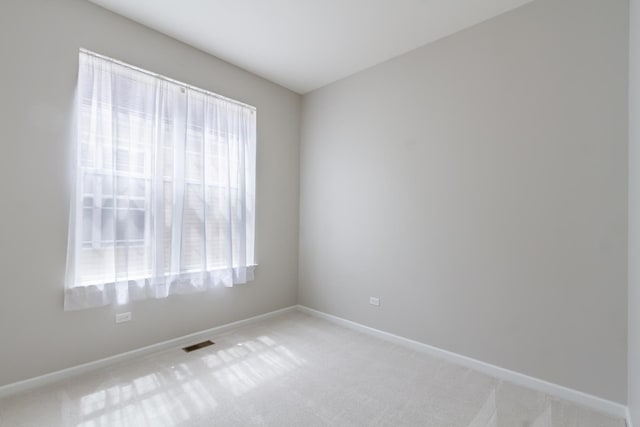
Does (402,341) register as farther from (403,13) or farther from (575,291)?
(403,13)

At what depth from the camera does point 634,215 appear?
1.93 meters

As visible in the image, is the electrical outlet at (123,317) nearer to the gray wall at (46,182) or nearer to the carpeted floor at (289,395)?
the gray wall at (46,182)

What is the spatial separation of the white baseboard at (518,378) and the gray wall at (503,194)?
0.05 meters

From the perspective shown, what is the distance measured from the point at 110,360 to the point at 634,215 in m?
4.20

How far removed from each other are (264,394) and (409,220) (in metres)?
2.14

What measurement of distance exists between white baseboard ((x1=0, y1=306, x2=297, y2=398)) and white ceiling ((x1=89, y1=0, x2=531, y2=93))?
125 inches

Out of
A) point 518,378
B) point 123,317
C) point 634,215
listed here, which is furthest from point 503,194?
point 123,317

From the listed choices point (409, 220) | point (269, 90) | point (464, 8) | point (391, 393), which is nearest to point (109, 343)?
point (391, 393)

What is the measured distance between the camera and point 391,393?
7.68 feet

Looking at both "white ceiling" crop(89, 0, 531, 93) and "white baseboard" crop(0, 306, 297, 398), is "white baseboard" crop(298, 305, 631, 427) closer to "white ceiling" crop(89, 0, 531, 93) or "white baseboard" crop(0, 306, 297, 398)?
"white baseboard" crop(0, 306, 297, 398)

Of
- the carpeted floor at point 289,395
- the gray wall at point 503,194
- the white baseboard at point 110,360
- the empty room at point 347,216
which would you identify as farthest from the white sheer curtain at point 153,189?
the gray wall at point 503,194

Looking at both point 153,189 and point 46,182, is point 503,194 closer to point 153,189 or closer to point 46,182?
point 153,189

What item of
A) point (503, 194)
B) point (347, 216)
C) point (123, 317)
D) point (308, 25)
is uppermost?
point (308, 25)

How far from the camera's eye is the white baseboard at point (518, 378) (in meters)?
2.12
